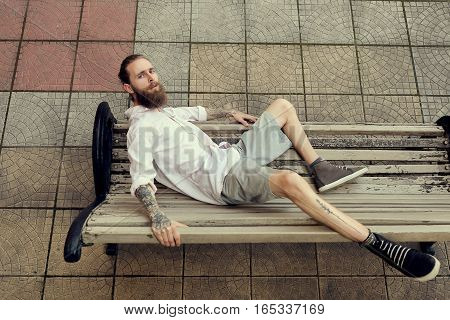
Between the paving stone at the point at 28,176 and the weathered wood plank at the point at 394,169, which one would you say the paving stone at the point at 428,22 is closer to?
the weathered wood plank at the point at 394,169

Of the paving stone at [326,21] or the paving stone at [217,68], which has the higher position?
the paving stone at [326,21]

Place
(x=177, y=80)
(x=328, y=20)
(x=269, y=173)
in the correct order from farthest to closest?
(x=328, y=20) → (x=177, y=80) → (x=269, y=173)

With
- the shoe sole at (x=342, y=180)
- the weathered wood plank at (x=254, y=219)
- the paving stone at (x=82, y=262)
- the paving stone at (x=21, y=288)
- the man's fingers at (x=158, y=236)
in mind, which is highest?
the shoe sole at (x=342, y=180)

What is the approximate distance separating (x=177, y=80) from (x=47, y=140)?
47.6 inches

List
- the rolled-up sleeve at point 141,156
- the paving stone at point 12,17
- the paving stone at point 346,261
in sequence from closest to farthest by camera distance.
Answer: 1. the rolled-up sleeve at point 141,156
2. the paving stone at point 346,261
3. the paving stone at point 12,17

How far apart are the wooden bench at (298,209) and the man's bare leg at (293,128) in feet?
0.26

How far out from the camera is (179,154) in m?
2.67

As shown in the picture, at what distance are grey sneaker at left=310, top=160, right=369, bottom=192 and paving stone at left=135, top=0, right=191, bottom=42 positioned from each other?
1.99 metres

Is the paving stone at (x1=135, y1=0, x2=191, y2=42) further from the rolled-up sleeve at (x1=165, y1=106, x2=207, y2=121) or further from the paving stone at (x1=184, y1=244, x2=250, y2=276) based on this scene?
the paving stone at (x1=184, y1=244, x2=250, y2=276)

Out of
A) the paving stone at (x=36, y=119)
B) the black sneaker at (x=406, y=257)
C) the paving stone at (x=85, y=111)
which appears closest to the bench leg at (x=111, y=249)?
the paving stone at (x=85, y=111)

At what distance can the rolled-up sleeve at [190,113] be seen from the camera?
2916 mm

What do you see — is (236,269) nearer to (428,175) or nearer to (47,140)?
(428,175)

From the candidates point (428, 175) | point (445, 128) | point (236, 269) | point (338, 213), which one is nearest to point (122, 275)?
point (236, 269)

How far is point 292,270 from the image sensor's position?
10.5ft
